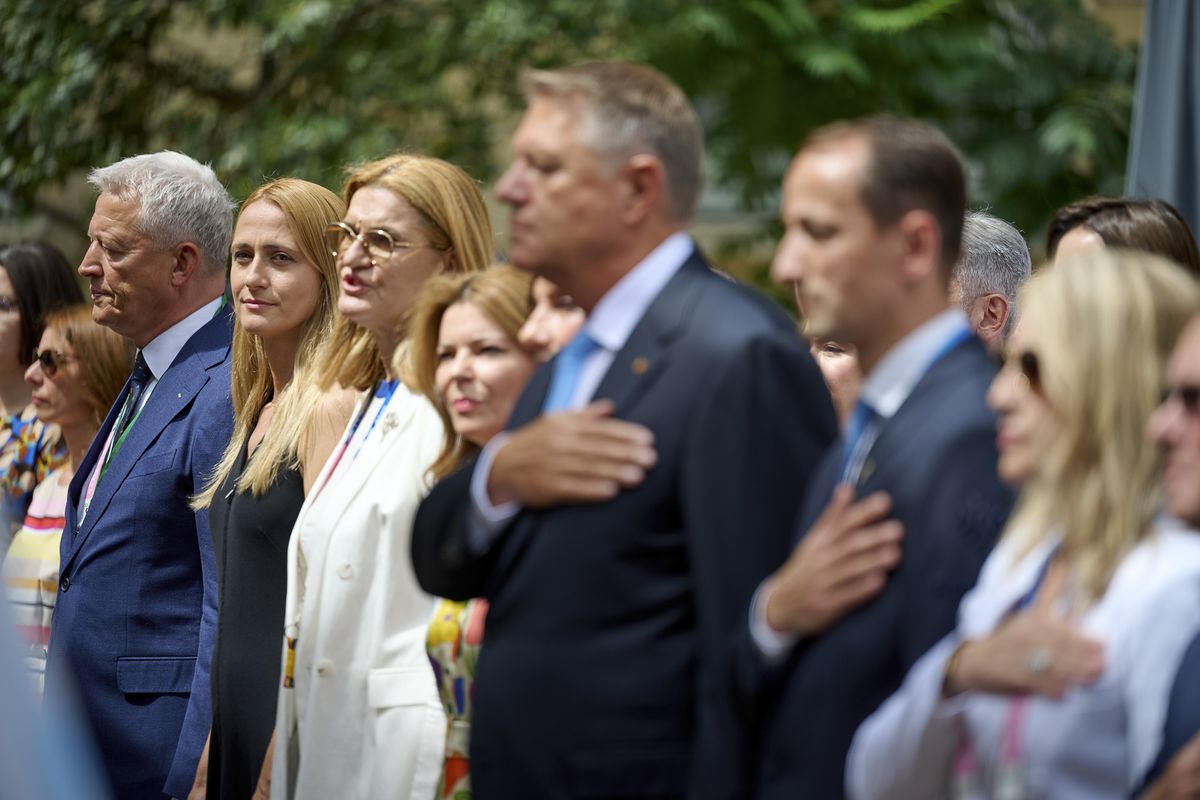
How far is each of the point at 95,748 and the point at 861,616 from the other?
2.95 meters

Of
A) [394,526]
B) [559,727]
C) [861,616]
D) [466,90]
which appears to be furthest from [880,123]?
[466,90]

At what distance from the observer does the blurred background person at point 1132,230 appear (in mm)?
4215

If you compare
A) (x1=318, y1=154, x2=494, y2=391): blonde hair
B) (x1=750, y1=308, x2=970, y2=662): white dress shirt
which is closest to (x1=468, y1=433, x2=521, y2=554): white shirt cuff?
(x1=750, y1=308, x2=970, y2=662): white dress shirt

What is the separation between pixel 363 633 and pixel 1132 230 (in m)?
2.07

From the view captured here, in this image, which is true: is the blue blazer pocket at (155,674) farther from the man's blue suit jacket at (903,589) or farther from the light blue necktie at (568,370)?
the man's blue suit jacket at (903,589)

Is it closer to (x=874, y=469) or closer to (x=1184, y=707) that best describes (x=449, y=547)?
(x=874, y=469)

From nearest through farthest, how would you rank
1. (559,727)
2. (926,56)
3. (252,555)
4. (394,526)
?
(559,727) → (394,526) → (252,555) → (926,56)

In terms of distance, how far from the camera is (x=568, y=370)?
3.11 m

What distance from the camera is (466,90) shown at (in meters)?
12.0

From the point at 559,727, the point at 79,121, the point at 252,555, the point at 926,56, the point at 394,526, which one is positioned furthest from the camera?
the point at 926,56

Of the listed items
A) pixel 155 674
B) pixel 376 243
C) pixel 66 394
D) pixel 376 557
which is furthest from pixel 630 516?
pixel 66 394

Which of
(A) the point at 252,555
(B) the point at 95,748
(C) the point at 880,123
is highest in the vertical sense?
(C) the point at 880,123

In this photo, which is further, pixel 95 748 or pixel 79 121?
pixel 79 121

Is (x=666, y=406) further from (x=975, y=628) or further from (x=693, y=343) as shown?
(x=975, y=628)
